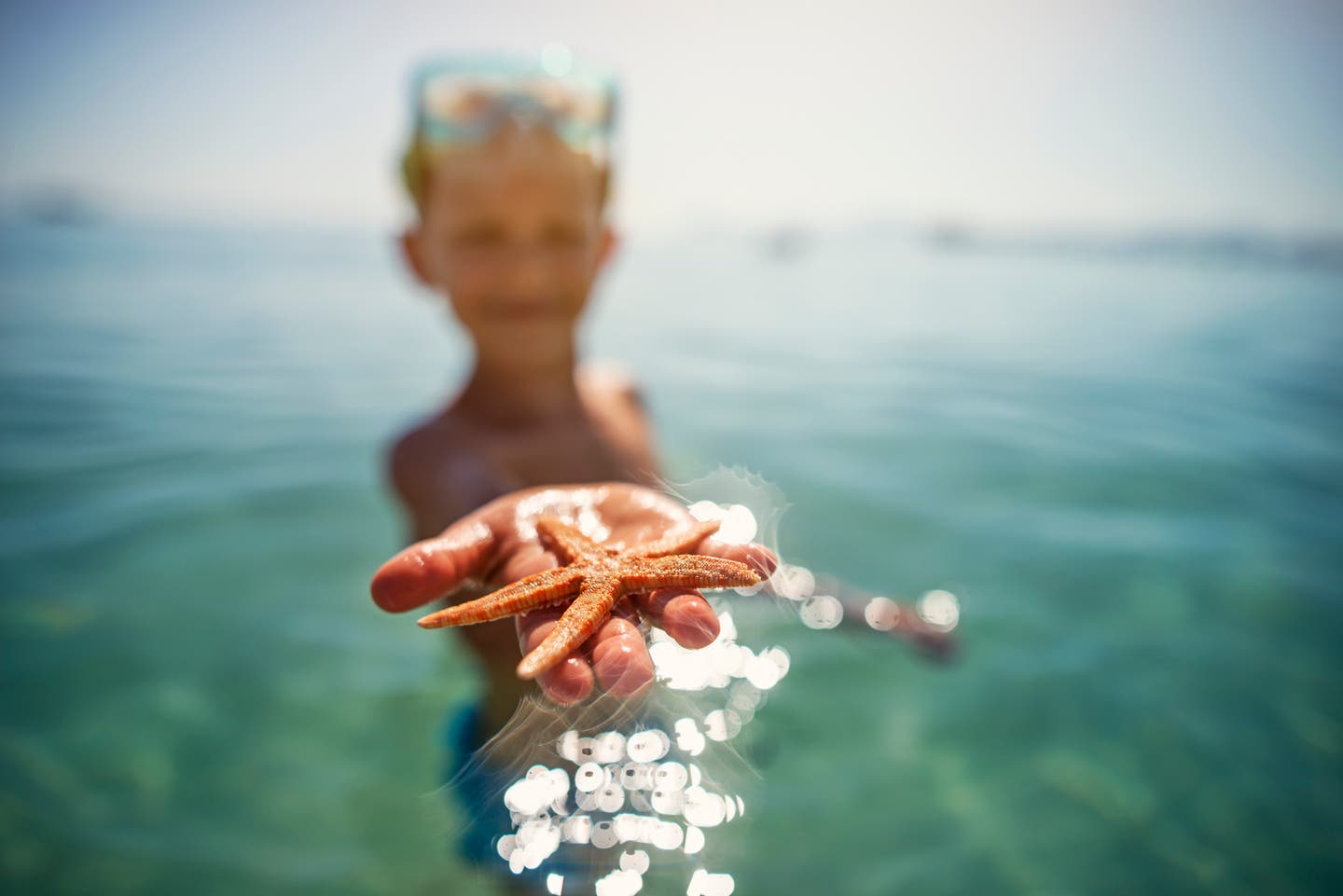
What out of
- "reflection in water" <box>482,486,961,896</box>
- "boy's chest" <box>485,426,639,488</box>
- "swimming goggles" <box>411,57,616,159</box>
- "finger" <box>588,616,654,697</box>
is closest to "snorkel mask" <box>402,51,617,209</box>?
"swimming goggles" <box>411,57,616,159</box>

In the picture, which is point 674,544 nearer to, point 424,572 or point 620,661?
point 620,661

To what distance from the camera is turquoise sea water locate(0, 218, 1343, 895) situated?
313cm

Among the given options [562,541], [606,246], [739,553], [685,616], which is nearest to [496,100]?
[606,246]

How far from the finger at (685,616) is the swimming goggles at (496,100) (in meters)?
2.09

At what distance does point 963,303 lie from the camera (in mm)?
17078

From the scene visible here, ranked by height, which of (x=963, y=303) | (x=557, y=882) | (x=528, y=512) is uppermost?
(x=528, y=512)

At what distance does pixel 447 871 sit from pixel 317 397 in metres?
6.04

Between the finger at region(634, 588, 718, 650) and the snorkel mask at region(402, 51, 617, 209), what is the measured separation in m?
2.08

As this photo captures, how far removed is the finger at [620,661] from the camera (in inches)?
46.6

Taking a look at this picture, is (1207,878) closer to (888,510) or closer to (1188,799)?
(1188,799)

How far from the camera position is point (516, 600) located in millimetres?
1279

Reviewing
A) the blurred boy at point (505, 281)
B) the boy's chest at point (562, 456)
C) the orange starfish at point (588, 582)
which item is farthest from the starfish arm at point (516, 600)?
the boy's chest at point (562, 456)

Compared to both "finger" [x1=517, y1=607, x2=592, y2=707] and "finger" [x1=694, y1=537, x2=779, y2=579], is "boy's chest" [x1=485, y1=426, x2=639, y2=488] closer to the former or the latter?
"finger" [x1=694, y1=537, x2=779, y2=579]

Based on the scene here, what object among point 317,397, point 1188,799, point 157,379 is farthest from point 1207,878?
point 157,379
